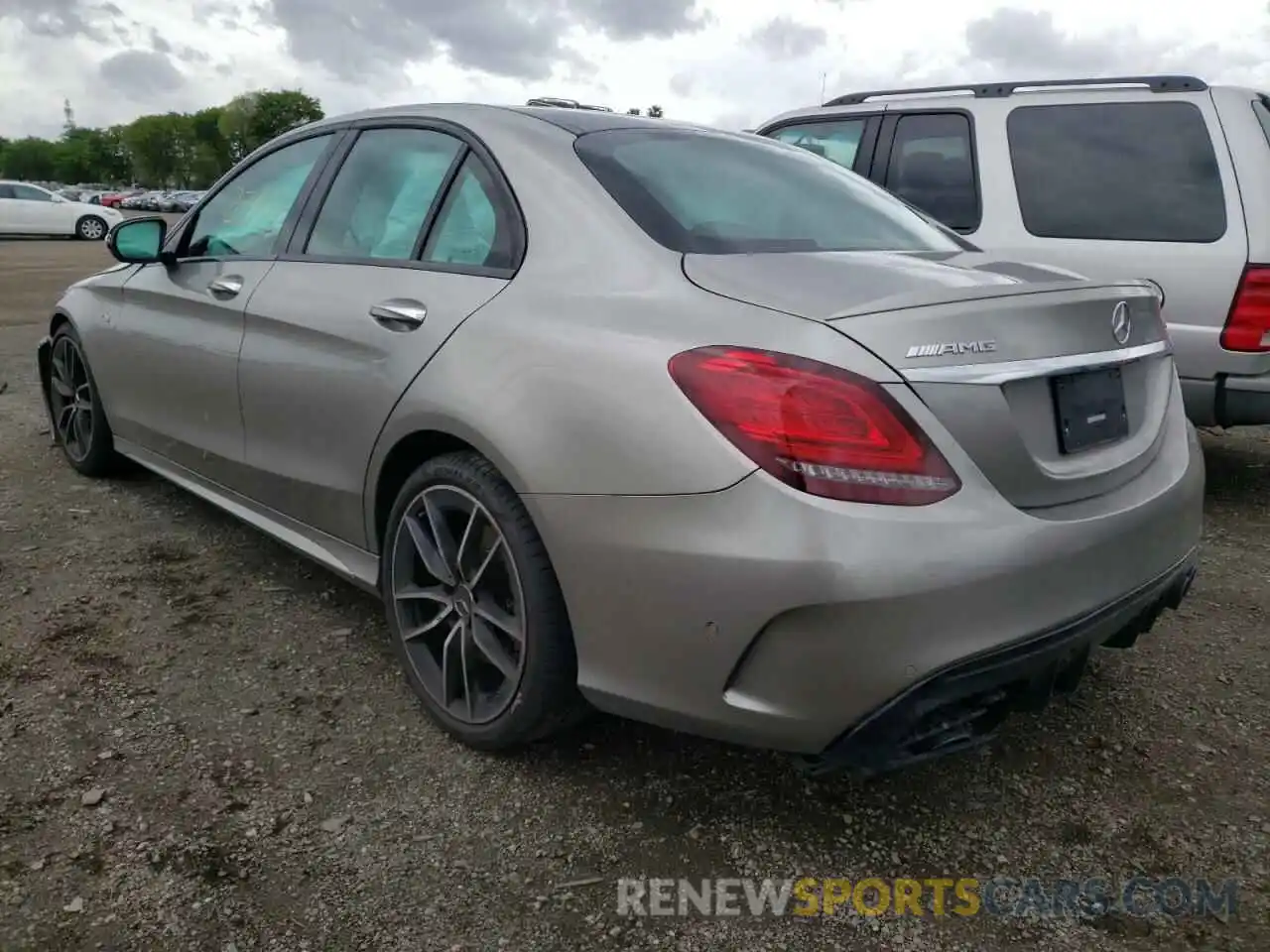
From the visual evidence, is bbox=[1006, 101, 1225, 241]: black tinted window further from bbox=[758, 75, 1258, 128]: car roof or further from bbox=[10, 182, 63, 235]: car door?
bbox=[10, 182, 63, 235]: car door

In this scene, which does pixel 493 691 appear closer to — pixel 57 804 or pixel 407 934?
pixel 407 934

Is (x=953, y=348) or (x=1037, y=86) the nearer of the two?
(x=953, y=348)

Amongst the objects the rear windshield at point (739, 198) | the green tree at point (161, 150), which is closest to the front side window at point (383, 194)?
the rear windshield at point (739, 198)

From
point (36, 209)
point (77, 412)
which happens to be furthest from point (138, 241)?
point (36, 209)

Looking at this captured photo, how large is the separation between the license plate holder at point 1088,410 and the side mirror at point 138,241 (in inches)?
126

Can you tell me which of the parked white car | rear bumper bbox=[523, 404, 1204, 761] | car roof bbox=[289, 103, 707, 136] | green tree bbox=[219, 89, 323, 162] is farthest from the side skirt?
green tree bbox=[219, 89, 323, 162]

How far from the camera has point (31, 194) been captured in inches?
1044

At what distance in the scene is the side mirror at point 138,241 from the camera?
3.88m

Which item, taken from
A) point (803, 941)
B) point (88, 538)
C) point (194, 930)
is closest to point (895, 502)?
point (803, 941)

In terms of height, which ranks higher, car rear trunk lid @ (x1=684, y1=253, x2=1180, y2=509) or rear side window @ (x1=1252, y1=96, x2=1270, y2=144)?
rear side window @ (x1=1252, y1=96, x2=1270, y2=144)

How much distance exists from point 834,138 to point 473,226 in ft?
12.3

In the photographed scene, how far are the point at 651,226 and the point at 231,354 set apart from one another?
5.43ft

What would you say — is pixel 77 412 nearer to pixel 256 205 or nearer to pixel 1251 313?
pixel 256 205

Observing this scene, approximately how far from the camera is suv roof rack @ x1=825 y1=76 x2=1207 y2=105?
4.60 m
